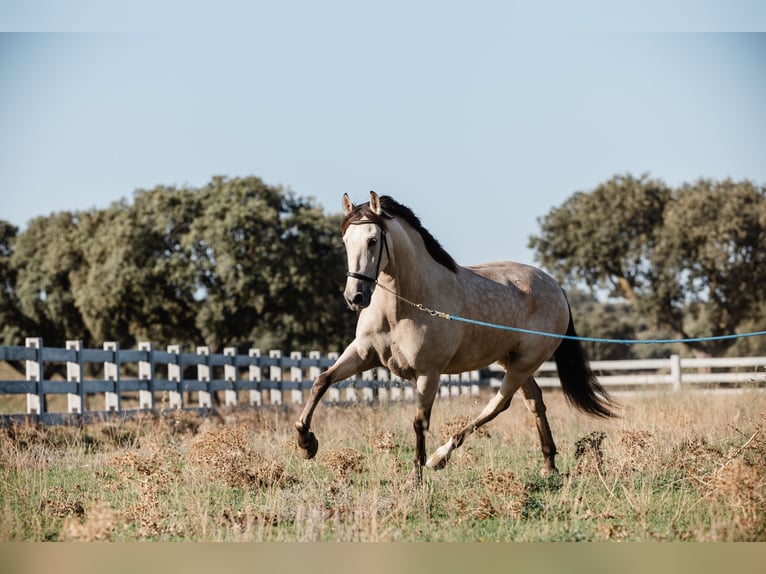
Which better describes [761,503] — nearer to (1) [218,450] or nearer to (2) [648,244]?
(1) [218,450]

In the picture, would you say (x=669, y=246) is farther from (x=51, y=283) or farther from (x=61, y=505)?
(x=61, y=505)

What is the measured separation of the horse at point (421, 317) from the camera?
746cm

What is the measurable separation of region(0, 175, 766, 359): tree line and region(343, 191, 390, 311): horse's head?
27.0m

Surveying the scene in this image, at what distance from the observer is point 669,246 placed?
1506 inches

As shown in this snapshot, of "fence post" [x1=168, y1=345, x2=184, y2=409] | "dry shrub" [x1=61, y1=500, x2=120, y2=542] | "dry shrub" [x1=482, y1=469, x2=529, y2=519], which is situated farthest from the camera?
"fence post" [x1=168, y1=345, x2=184, y2=409]

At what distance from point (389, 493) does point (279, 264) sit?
1105 inches

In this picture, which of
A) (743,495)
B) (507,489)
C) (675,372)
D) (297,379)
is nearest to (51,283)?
(297,379)

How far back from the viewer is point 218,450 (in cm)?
816

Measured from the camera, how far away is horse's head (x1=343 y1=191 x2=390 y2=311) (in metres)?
7.09

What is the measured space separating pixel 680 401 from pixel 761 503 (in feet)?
33.2

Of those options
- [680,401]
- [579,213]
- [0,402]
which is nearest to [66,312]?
[0,402]

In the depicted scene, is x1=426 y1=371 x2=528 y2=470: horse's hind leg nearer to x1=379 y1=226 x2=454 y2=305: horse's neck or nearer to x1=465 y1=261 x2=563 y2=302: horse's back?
x1=465 y1=261 x2=563 y2=302: horse's back

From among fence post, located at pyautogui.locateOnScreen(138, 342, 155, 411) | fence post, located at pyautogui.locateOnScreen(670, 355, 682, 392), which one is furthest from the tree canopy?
fence post, located at pyautogui.locateOnScreen(138, 342, 155, 411)

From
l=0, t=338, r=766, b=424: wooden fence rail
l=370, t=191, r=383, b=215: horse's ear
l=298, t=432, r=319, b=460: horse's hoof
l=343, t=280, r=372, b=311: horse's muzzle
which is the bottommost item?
l=298, t=432, r=319, b=460: horse's hoof
